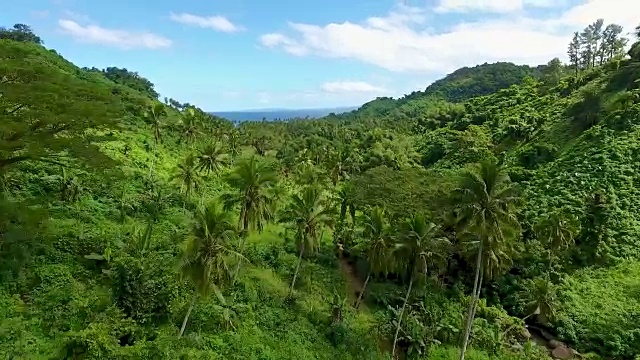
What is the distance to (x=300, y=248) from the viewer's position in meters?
38.4

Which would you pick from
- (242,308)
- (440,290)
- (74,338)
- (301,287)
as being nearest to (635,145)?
(440,290)

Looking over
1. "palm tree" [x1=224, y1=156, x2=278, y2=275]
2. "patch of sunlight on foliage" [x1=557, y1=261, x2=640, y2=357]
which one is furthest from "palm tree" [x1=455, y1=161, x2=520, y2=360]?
"patch of sunlight on foliage" [x1=557, y1=261, x2=640, y2=357]

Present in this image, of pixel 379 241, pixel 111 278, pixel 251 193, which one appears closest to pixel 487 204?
pixel 379 241

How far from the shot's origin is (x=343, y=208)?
4519cm

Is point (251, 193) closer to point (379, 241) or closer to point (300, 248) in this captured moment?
point (300, 248)

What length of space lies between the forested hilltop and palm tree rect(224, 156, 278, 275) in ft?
0.42

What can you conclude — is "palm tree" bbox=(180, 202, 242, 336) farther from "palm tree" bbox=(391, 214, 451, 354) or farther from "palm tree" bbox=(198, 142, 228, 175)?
"palm tree" bbox=(198, 142, 228, 175)

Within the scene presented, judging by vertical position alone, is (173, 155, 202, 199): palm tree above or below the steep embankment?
above

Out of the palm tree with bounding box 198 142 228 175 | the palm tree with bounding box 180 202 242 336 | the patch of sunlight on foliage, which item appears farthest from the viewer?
the palm tree with bounding box 198 142 228 175

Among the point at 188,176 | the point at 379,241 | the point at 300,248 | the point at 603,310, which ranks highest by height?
the point at 188,176

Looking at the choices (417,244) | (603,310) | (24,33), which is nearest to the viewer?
(417,244)

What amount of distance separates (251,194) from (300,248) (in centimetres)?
847

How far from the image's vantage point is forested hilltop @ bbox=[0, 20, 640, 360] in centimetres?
2559

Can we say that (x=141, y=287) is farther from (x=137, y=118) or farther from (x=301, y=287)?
(x=137, y=118)
